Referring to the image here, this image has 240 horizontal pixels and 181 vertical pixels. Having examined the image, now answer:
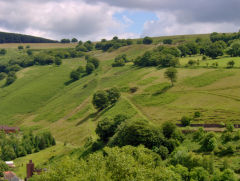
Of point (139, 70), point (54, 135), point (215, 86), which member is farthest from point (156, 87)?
point (54, 135)

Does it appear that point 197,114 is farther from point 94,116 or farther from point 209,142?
point 94,116

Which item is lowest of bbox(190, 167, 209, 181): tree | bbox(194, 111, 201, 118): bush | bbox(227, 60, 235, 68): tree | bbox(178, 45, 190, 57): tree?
bbox(190, 167, 209, 181): tree

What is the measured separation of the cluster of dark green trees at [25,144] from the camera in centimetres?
8657

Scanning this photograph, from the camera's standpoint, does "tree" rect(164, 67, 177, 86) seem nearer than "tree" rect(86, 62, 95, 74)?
Yes

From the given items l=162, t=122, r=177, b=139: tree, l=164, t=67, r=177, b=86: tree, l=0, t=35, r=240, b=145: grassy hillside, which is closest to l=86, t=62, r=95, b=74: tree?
l=0, t=35, r=240, b=145: grassy hillside

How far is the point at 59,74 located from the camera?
17950 centimetres

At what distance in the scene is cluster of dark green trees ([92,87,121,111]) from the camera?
10719 cm

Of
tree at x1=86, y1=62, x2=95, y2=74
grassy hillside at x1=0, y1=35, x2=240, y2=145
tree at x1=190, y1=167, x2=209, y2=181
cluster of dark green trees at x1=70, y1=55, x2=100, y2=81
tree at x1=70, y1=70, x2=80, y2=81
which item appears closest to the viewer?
tree at x1=190, y1=167, x2=209, y2=181

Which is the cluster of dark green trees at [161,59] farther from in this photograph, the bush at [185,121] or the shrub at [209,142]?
the shrub at [209,142]

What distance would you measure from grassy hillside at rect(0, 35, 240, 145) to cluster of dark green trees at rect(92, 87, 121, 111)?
3.18m

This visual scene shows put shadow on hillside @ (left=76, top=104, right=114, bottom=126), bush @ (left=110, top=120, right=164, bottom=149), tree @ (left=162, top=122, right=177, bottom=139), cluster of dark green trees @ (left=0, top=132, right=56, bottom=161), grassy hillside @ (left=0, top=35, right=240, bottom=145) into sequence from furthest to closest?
shadow on hillside @ (left=76, top=104, right=114, bottom=126) < cluster of dark green trees @ (left=0, top=132, right=56, bottom=161) < grassy hillside @ (left=0, top=35, right=240, bottom=145) < tree @ (left=162, top=122, right=177, bottom=139) < bush @ (left=110, top=120, right=164, bottom=149)

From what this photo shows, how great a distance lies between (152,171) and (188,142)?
94.2ft

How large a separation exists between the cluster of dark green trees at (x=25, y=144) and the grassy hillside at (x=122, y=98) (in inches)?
202

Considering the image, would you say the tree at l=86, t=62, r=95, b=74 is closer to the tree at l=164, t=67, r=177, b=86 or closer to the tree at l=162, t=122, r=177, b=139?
the tree at l=164, t=67, r=177, b=86
